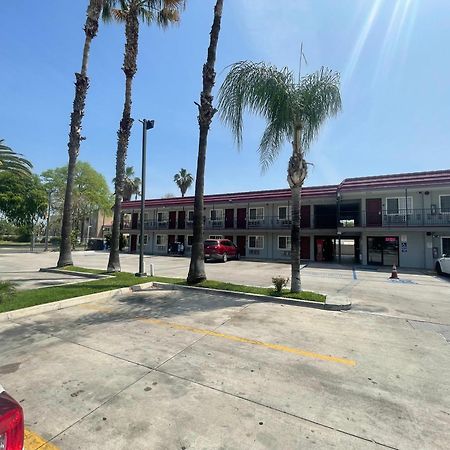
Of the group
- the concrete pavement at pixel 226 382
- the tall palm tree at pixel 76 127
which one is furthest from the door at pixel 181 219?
the concrete pavement at pixel 226 382

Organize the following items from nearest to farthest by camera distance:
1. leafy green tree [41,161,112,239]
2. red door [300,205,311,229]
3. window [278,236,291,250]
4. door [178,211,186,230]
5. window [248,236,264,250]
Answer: red door [300,205,311,229], window [278,236,291,250], window [248,236,264,250], door [178,211,186,230], leafy green tree [41,161,112,239]

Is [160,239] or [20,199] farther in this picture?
[20,199]

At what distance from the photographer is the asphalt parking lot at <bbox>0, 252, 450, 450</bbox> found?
9.63 ft

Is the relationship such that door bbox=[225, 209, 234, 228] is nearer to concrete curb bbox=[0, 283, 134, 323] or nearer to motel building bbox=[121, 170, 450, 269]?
motel building bbox=[121, 170, 450, 269]

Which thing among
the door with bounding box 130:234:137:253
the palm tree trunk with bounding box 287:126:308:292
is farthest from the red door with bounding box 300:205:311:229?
the door with bounding box 130:234:137:253

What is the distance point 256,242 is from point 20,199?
98.0 ft

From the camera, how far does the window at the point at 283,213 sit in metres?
28.2

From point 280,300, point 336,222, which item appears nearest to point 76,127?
point 280,300

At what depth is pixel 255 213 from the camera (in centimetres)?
3036

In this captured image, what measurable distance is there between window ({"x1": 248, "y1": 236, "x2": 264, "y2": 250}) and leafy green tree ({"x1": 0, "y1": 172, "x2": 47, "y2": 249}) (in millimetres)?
26317

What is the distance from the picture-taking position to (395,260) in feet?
74.6

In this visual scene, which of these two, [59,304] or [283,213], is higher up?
[283,213]

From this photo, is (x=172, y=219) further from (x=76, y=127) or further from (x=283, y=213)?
(x=76, y=127)

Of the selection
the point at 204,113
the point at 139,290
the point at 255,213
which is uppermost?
the point at 204,113
